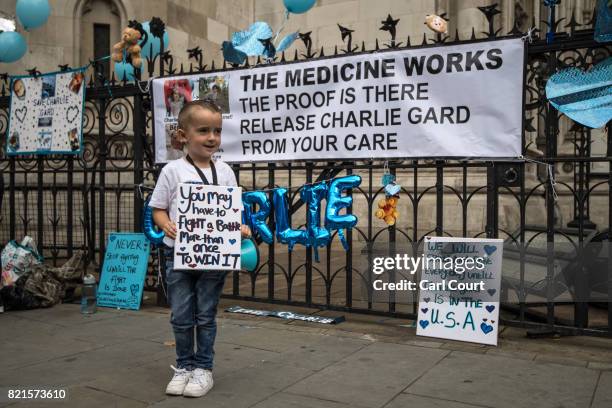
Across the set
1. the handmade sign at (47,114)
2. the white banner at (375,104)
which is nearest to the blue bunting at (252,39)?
the white banner at (375,104)

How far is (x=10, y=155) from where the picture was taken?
7.97 metres

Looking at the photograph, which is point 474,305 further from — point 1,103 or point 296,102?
point 1,103

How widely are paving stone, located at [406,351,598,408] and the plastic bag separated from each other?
483 cm

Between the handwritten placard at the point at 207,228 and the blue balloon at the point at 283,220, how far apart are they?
2.12m

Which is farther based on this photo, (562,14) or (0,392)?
(562,14)

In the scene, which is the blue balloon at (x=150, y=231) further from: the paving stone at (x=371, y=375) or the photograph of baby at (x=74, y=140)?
the paving stone at (x=371, y=375)

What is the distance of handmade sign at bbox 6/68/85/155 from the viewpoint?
7.34m

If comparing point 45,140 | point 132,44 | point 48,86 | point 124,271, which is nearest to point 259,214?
point 124,271

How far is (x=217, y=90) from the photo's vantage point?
20.9 feet

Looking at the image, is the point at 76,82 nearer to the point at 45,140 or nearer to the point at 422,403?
the point at 45,140

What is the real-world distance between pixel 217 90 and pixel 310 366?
335cm

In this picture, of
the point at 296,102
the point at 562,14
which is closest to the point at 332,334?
the point at 296,102

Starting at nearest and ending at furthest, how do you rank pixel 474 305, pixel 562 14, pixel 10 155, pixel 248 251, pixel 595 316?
pixel 248 251, pixel 474 305, pixel 595 316, pixel 10 155, pixel 562 14

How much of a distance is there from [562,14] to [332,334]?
36.8 ft
